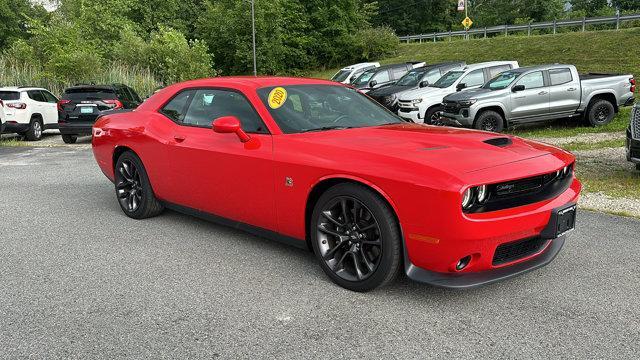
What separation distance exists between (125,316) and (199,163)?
177 cm

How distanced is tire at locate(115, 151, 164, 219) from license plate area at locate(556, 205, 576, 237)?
154 inches

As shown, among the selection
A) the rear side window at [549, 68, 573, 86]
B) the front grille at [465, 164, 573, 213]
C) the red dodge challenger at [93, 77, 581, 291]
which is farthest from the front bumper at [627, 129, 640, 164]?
the rear side window at [549, 68, 573, 86]

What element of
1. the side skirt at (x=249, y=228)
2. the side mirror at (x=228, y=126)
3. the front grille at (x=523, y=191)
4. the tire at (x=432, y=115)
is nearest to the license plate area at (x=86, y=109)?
the tire at (x=432, y=115)

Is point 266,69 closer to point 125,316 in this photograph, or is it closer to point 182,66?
point 182,66

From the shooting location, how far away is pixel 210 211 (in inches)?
201

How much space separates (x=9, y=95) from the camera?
52.6 ft

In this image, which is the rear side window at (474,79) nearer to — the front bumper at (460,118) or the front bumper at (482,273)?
the front bumper at (460,118)

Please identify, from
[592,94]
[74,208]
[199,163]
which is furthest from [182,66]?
[199,163]

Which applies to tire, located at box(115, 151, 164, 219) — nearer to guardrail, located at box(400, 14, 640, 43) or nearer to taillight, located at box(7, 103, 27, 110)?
taillight, located at box(7, 103, 27, 110)

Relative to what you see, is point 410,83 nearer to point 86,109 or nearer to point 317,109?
point 86,109

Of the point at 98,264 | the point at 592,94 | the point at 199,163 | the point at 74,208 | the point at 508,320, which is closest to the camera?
the point at 508,320

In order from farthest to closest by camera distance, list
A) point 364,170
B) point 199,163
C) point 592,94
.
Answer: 1. point 592,94
2. point 199,163
3. point 364,170

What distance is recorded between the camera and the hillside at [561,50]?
25172 mm

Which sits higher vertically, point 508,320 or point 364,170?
point 364,170
